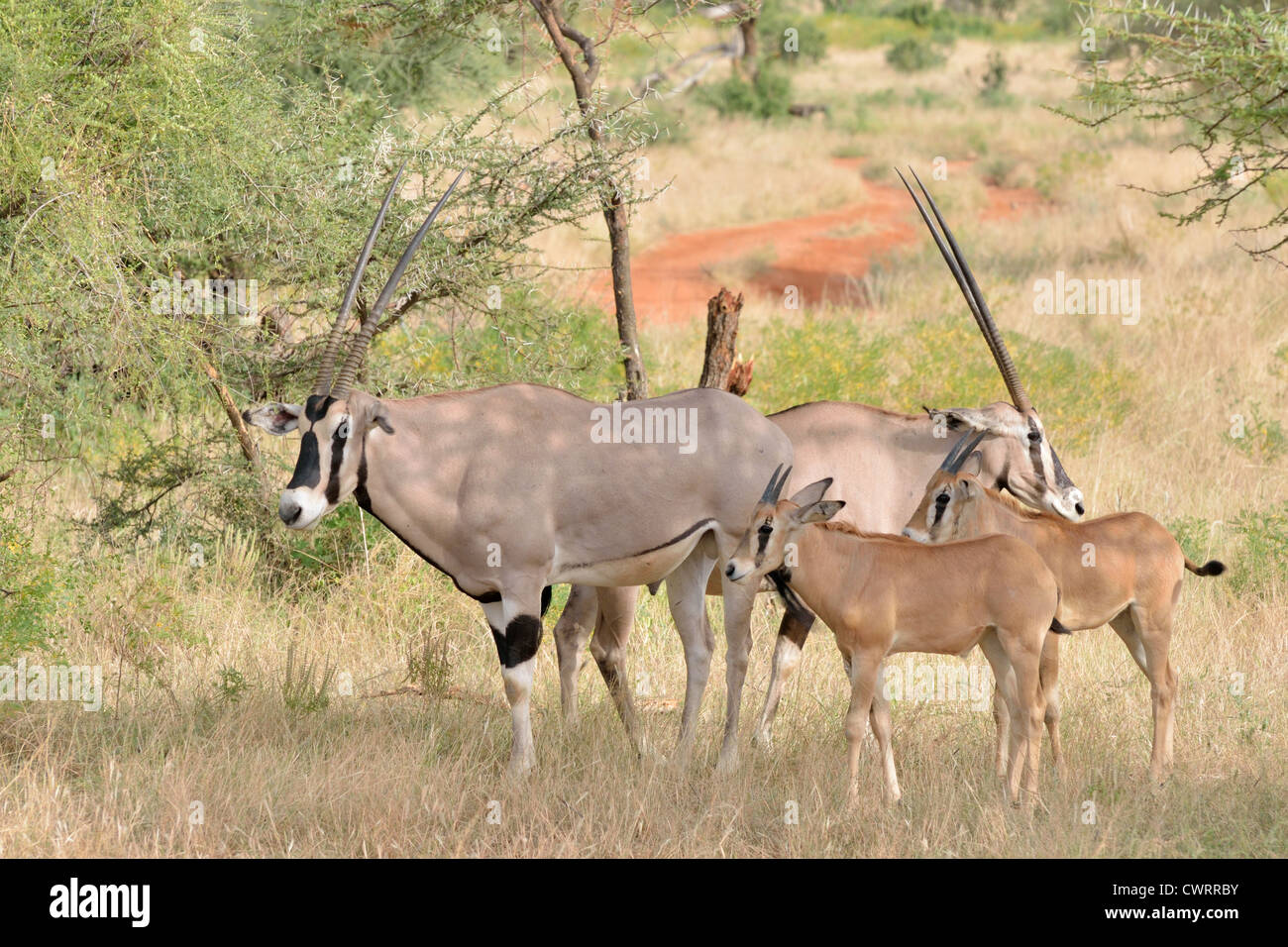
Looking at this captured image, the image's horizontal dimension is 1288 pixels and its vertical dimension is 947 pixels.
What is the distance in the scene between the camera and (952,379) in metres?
12.6

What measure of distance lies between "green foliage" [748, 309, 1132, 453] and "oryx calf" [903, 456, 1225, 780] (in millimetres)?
5485

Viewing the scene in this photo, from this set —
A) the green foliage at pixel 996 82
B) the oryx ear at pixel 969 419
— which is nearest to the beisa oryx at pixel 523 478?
the oryx ear at pixel 969 419

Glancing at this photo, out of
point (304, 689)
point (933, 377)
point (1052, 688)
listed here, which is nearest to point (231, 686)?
point (304, 689)

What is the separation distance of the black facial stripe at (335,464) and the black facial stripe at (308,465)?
6 cm

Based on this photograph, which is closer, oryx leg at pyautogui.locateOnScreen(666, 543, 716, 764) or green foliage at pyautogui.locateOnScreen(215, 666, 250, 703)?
oryx leg at pyautogui.locateOnScreen(666, 543, 716, 764)

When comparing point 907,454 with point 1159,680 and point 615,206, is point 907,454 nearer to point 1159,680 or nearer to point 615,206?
point 1159,680

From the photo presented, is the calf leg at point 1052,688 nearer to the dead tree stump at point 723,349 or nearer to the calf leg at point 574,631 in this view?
the calf leg at point 574,631

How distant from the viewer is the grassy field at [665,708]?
229 inches

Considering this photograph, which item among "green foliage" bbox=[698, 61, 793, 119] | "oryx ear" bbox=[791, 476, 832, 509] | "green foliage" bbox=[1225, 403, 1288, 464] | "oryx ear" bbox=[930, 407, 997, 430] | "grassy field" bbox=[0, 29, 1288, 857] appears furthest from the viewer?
"green foliage" bbox=[698, 61, 793, 119]

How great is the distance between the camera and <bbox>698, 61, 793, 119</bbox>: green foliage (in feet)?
114

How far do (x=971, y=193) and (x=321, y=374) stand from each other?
839 inches

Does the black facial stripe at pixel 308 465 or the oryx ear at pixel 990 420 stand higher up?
the oryx ear at pixel 990 420

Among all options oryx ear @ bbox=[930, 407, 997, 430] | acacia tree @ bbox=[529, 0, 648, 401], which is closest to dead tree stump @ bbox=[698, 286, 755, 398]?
acacia tree @ bbox=[529, 0, 648, 401]

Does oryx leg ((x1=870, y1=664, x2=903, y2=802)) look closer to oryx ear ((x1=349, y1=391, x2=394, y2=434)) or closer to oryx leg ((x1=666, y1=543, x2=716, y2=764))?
oryx leg ((x1=666, y1=543, x2=716, y2=764))
